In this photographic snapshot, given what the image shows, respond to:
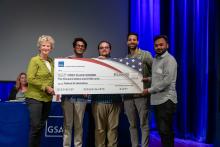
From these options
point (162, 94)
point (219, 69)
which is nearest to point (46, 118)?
point (162, 94)

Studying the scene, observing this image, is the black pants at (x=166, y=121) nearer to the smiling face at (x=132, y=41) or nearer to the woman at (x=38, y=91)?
the smiling face at (x=132, y=41)

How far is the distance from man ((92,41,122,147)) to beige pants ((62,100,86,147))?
0.17m

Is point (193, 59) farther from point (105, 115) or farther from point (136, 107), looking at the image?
point (105, 115)

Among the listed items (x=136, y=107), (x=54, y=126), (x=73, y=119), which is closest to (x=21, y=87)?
(x=54, y=126)

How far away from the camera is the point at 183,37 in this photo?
5.49 metres

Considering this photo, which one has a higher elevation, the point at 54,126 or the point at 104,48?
the point at 104,48

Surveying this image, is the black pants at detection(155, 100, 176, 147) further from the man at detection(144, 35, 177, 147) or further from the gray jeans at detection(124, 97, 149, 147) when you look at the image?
the gray jeans at detection(124, 97, 149, 147)

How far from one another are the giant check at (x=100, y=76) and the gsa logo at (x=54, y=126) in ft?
1.64

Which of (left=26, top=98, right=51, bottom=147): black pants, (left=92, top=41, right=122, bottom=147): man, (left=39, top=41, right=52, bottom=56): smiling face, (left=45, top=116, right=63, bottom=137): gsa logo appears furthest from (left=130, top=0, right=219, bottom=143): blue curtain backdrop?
(left=26, top=98, right=51, bottom=147): black pants

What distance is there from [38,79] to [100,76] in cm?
72

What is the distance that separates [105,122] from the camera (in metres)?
3.94

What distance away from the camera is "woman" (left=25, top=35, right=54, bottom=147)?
3.62 meters

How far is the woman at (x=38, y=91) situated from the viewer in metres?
3.62

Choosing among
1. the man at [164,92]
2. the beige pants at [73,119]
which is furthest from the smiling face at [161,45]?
the beige pants at [73,119]
